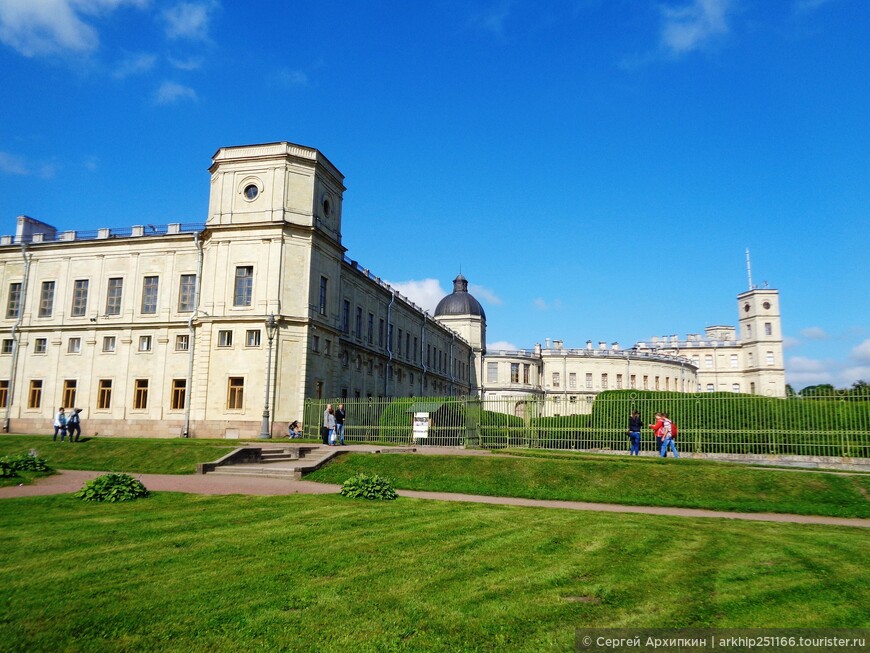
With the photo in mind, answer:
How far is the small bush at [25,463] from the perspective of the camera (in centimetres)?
1634

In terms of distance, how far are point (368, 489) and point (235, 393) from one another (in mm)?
20702

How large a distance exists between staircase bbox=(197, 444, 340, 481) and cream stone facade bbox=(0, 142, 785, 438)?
21.4ft

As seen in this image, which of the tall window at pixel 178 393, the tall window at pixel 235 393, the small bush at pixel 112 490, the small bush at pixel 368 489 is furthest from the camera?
the tall window at pixel 178 393

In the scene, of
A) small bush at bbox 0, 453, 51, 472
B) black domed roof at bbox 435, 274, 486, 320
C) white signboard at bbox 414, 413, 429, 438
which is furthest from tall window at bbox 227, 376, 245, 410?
black domed roof at bbox 435, 274, 486, 320

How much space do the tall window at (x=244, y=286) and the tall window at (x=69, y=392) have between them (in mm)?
13431

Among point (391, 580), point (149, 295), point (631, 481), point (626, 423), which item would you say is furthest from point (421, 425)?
point (149, 295)

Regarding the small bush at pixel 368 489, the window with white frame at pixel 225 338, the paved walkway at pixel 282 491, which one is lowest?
the paved walkway at pixel 282 491

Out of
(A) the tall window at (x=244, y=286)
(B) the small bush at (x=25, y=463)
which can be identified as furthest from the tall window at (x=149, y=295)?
(B) the small bush at (x=25, y=463)

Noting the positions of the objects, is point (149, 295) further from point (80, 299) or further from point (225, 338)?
point (225, 338)

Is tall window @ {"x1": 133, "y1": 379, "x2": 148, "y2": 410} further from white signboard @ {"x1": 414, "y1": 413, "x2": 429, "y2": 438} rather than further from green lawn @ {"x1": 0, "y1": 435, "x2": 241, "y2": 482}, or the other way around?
white signboard @ {"x1": 414, "y1": 413, "x2": 429, "y2": 438}

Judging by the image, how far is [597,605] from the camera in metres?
5.87

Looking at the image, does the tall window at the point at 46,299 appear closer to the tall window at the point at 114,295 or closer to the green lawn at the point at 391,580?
the tall window at the point at 114,295

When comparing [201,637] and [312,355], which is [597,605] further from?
[312,355]

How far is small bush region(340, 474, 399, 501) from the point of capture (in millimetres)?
13500
